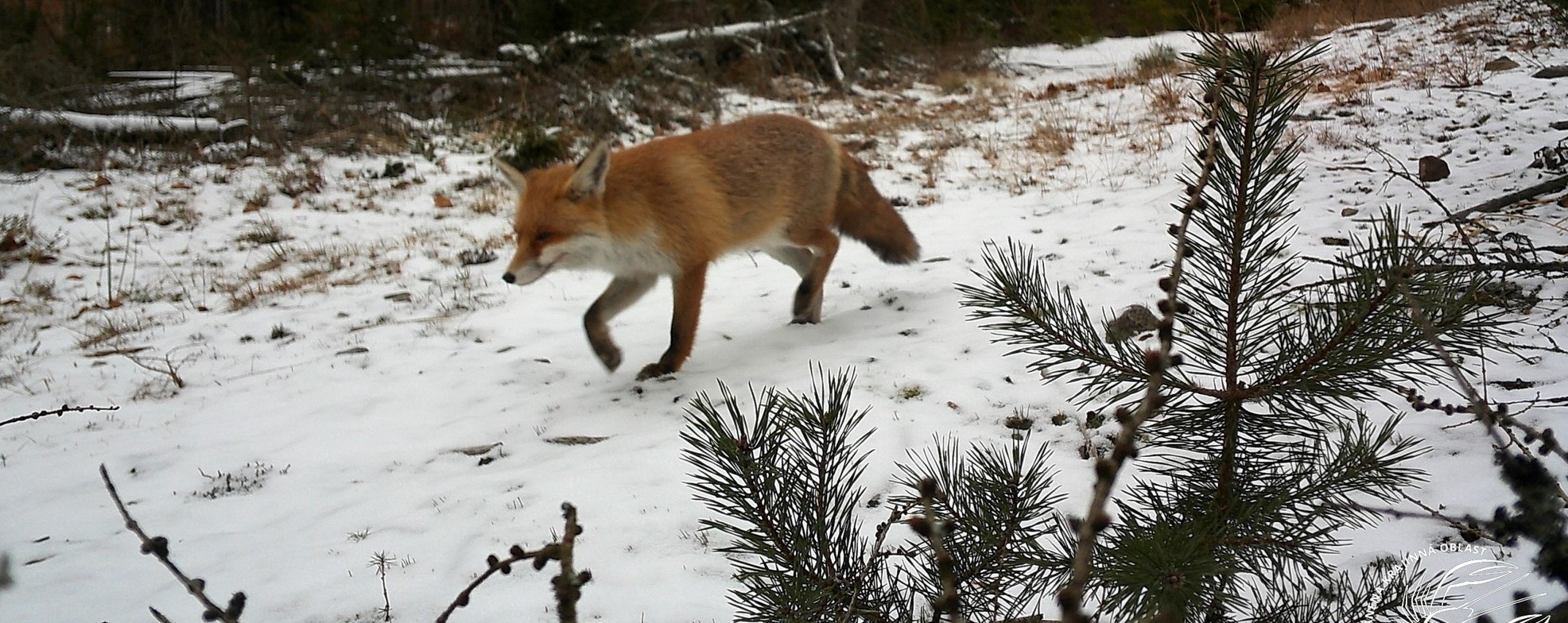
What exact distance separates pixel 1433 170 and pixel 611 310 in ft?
15.2

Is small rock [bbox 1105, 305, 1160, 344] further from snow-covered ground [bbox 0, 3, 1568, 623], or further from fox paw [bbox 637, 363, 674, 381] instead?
fox paw [bbox 637, 363, 674, 381]

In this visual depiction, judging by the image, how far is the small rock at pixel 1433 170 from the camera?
4.71m

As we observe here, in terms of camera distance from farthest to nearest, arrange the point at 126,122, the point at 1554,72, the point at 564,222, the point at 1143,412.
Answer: the point at 126,122
the point at 1554,72
the point at 564,222
the point at 1143,412

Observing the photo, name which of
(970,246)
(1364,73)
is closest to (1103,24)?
(1364,73)

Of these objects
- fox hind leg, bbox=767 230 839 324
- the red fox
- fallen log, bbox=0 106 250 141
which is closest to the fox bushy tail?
the red fox

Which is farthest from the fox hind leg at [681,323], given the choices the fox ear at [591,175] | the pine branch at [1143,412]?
the pine branch at [1143,412]

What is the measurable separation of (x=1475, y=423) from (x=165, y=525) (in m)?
4.43

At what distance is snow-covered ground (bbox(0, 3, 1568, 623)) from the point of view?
8.75 ft

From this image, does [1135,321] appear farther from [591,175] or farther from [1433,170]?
[591,175]

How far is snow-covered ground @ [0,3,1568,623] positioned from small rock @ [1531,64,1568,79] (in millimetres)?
110

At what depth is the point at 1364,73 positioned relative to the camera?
8.43 metres

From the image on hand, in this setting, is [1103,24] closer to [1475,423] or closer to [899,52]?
[899,52]

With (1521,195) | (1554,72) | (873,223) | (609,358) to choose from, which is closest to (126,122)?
(609,358)

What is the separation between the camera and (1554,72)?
646cm
